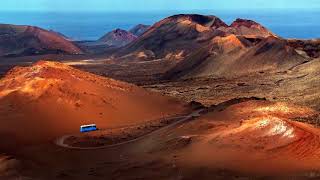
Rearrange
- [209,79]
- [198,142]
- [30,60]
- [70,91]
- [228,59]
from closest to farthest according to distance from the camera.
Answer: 1. [198,142]
2. [70,91]
3. [209,79]
4. [228,59]
5. [30,60]

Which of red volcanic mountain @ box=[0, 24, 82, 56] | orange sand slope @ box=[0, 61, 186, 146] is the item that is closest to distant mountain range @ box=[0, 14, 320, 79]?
red volcanic mountain @ box=[0, 24, 82, 56]

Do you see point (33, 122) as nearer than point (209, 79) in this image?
Yes

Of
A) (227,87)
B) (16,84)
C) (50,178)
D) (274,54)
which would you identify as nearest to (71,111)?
(16,84)

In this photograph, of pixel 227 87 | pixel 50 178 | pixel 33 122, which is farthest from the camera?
pixel 227 87

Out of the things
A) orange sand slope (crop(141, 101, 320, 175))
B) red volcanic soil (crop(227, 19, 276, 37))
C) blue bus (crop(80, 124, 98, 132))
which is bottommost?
blue bus (crop(80, 124, 98, 132))

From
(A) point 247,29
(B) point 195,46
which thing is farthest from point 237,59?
(A) point 247,29

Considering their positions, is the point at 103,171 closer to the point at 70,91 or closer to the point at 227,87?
the point at 70,91

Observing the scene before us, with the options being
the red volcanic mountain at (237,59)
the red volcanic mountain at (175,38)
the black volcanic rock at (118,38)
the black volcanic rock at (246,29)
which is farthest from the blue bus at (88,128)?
the black volcanic rock at (118,38)

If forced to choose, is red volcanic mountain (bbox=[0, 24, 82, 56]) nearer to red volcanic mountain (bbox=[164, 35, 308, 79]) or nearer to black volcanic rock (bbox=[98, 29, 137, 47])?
black volcanic rock (bbox=[98, 29, 137, 47])
